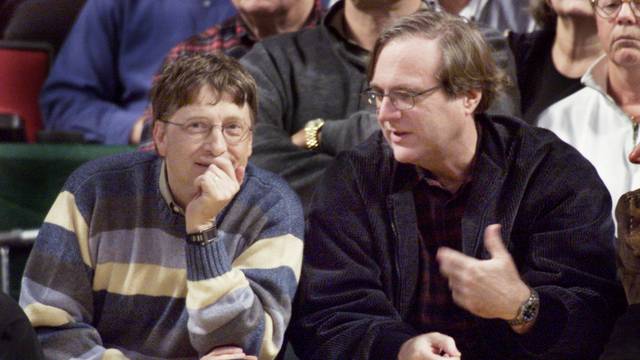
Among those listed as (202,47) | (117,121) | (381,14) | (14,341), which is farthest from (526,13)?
(14,341)

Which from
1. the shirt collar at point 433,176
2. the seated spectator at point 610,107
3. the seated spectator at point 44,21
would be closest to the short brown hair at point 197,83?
the shirt collar at point 433,176

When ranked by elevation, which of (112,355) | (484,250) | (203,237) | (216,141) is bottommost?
(112,355)

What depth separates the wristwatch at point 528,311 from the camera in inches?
79.5

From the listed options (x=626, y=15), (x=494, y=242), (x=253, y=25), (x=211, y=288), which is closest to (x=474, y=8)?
(x=253, y=25)

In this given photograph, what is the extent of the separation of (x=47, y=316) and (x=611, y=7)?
4.01 ft

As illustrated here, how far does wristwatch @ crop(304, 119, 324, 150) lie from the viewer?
248cm

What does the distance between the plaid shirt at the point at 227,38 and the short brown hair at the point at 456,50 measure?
2.56 feet

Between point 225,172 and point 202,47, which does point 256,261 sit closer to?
point 225,172

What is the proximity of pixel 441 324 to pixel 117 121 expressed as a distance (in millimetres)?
1470

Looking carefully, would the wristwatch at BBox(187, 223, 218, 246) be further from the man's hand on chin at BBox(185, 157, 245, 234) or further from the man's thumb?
the man's thumb

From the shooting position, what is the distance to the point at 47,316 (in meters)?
2.06

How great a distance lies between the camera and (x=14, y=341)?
1.87 meters

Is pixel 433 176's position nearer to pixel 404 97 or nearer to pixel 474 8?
pixel 404 97

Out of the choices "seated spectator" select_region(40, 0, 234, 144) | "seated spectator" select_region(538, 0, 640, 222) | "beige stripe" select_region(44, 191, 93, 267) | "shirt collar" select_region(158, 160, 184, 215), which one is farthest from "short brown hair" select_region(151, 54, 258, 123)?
"seated spectator" select_region(40, 0, 234, 144)
